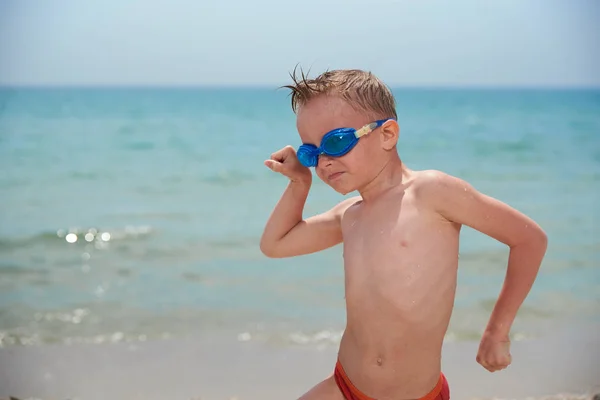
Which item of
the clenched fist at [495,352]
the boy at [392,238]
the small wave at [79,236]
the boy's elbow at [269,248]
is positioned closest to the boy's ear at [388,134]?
the boy at [392,238]

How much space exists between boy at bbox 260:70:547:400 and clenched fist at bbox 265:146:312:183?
0.19 metres

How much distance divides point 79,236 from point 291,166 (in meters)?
6.76

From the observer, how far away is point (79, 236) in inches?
343

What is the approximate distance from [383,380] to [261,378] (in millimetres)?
2274

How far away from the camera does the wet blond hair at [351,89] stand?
2.25 m

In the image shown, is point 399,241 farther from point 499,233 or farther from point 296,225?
point 296,225

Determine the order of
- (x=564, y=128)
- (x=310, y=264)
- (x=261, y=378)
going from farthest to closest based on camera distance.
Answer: (x=564, y=128) < (x=310, y=264) < (x=261, y=378)

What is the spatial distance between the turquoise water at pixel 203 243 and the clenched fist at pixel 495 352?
109 inches

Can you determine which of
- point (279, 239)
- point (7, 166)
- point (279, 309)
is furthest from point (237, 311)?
point (7, 166)

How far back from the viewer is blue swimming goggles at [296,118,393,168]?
2.21 m

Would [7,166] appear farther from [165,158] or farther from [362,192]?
[362,192]

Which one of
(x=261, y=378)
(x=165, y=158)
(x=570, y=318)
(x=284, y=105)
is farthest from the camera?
(x=284, y=105)

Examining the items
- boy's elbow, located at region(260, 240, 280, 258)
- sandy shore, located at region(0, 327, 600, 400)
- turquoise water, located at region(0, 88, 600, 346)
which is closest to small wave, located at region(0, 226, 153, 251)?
turquoise water, located at region(0, 88, 600, 346)

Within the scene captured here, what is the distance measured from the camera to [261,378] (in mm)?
4445
